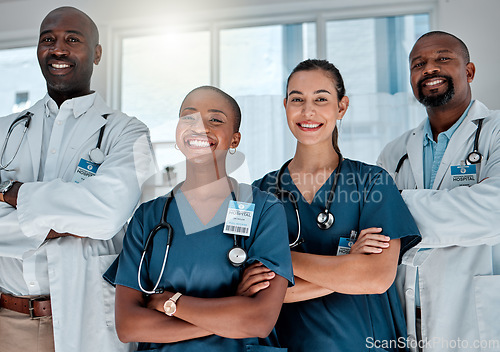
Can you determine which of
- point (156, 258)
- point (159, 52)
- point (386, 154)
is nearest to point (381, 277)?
point (156, 258)

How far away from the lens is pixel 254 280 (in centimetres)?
132

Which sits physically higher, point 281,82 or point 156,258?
point 281,82

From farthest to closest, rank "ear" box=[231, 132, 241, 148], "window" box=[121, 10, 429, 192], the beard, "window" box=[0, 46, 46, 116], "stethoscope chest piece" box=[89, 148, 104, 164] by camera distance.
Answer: "window" box=[0, 46, 46, 116] < "window" box=[121, 10, 429, 192] < the beard < "stethoscope chest piece" box=[89, 148, 104, 164] < "ear" box=[231, 132, 241, 148]

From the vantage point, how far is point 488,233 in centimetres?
161

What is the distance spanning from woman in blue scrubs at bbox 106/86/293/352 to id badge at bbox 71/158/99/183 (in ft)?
1.10

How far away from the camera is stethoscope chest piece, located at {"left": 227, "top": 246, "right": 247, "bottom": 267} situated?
1.35m

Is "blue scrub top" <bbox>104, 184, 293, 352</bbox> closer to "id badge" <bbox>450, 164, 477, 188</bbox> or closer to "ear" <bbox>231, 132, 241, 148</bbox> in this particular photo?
"ear" <bbox>231, 132, 241, 148</bbox>

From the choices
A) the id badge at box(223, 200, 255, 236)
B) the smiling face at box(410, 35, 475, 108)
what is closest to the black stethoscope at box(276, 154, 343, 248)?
the id badge at box(223, 200, 255, 236)

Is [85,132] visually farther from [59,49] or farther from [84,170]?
[59,49]

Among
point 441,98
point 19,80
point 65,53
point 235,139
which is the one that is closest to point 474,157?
point 441,98

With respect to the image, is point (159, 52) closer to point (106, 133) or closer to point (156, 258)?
point (106, 133)

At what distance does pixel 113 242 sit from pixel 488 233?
1.33 metres

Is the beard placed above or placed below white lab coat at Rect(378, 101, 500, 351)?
above

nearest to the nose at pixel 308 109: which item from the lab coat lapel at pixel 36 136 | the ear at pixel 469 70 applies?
the ear at pixel 469 70
